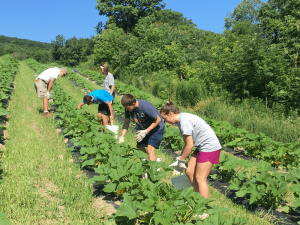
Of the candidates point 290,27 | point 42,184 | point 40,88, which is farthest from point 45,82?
point 290,27

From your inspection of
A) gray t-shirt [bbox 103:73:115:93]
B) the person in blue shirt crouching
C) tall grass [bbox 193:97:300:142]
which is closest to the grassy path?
the person in blue shirt crouching

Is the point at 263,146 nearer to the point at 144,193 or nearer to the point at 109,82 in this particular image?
the point at 109,82

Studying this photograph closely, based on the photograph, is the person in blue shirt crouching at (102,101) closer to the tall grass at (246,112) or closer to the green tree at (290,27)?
the tall grass at (246,112)

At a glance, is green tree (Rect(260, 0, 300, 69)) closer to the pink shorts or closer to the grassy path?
the pink shorts

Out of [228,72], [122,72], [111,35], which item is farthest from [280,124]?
[111,35]

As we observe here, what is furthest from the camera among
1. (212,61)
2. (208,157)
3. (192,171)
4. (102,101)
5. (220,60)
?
(212,61)

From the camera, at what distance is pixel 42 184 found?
3.66 metres

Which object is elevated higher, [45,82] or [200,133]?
[45,82]

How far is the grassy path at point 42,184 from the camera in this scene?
9.48 feet

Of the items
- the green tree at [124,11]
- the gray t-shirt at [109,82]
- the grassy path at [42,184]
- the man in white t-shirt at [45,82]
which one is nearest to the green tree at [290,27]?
the gray t-shirt at [109,82]

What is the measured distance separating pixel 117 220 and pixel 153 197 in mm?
471

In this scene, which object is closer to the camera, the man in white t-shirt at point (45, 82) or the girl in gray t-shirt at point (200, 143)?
the girl in gray t-shirt at point (200, 143)

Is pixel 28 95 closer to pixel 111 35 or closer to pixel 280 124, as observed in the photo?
pixel 280 124

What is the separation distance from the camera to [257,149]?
5988 mm
